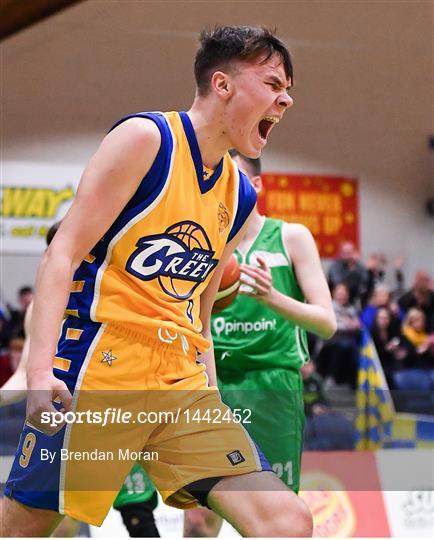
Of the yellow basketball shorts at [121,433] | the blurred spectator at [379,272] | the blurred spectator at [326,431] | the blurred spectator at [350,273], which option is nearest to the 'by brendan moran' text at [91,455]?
the yellow basketball shorts at [121,433]

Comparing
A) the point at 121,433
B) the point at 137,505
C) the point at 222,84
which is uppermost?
the point at 222,84

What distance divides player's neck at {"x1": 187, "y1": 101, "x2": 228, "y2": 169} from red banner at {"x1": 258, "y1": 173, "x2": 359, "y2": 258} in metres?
6.64

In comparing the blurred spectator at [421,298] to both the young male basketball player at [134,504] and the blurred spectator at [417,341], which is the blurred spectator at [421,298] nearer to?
the blurred spectator at [417,341]

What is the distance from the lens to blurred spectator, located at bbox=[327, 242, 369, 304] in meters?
9.64

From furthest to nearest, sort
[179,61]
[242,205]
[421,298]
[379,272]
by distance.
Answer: [379,272] < [421,298] < [179,61] < [242,205]

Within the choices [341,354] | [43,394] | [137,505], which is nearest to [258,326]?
[137,505]

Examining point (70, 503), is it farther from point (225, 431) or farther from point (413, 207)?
point (413, 207)

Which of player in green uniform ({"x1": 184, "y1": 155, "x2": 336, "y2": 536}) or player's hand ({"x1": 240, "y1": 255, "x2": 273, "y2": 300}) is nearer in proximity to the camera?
player's hand ({"x1": 240, "y1": 255, "x2": 273, "y2": 300})

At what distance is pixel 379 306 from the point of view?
31.1ft

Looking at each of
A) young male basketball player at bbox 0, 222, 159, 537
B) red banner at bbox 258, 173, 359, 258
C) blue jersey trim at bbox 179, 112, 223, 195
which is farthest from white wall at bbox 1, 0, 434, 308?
young male basketball player at bbox 0, 222, 159, 537

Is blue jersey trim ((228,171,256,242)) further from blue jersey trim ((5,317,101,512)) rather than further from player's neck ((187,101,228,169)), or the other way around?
blue jersey trim ((5,317,101,512))

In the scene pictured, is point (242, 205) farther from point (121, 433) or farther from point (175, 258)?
point (121, 433)

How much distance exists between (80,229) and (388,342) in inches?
284

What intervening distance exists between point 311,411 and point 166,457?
518cm
